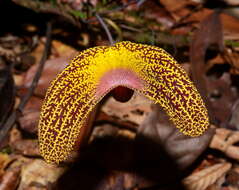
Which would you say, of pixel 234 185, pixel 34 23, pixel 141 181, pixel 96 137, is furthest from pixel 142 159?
pixel 34 23

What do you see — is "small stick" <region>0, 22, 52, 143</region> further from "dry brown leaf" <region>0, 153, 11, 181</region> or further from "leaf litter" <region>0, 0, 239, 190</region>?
"dry brown leaf" <region>0, 153, 11, 181</region>

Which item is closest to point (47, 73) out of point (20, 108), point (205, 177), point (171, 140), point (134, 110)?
point (20, 108)

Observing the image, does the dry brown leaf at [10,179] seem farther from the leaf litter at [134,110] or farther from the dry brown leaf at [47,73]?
the dry brown leaf at [47,73]

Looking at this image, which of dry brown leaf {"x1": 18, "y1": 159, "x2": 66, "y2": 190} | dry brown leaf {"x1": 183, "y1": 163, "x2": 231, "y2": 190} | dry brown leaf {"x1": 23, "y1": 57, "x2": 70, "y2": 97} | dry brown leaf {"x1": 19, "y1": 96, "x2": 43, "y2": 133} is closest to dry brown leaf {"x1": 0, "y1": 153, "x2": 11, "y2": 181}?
dry brown leaf {"x1": 18, "y1": 159, "x2": 66, "y2": 190}

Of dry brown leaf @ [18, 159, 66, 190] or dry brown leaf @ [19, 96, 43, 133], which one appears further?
dry brown leaf @ [19, 96, 43, 133]

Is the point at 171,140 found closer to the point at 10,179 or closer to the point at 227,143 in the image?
the point at 227,143

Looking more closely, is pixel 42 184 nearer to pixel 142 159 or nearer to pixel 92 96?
pixel 142 159
